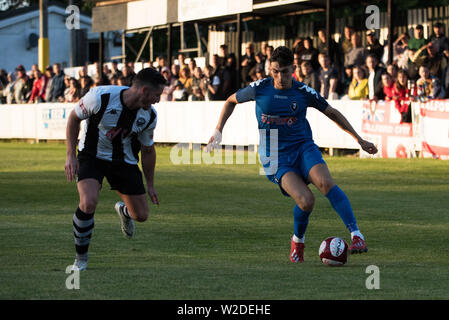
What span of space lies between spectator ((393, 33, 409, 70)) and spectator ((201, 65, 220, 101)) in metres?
5.23

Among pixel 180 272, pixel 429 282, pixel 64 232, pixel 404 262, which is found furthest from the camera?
pixel 64 232

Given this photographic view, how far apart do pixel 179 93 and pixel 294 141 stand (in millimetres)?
18689

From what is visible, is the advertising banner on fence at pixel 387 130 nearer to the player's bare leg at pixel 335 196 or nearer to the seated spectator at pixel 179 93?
the seated spectator at pixel 179 93

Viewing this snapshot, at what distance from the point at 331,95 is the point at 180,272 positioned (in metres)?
15.0

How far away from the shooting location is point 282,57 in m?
8.97

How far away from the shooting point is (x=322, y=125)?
23.2 m

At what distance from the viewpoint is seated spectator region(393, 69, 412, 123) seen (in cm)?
2102

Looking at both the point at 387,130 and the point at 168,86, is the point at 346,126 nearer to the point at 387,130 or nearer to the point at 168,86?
the point at 387,130

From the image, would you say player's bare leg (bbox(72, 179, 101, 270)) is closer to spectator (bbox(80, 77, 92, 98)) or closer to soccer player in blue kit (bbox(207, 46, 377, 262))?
soccer player in blue kit (bbox(207, 46, 377, 262))

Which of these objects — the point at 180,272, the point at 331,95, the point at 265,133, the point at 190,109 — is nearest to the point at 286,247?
the point at 265,133

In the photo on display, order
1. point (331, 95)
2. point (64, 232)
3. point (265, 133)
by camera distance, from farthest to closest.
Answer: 1. point (331, 95)
2. point (64, 232)
3. point (265, 133)

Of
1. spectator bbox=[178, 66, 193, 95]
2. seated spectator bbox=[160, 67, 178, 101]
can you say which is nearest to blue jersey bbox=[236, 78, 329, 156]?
spectator bbox=[178, 66, 193, 95]

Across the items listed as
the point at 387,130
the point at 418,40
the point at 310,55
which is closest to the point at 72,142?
the point at 387,130

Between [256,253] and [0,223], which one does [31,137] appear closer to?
[0,223]
